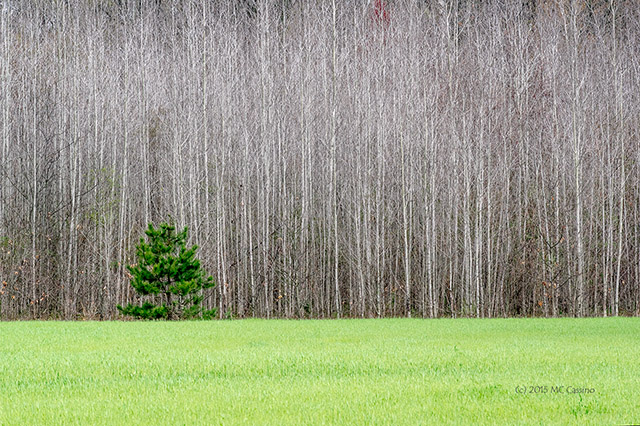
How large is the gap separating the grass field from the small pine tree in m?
3.70

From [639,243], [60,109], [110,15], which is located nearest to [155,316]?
[60,109]

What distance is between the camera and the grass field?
4926 mm

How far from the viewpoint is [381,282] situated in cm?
1758

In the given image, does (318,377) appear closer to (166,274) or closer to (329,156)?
(166,274)

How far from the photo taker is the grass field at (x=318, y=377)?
493cm

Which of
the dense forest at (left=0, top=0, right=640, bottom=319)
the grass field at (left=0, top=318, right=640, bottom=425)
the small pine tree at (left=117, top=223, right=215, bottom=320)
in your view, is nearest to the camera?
the grass field at (left=0, top=318, right=640, bottom=425)

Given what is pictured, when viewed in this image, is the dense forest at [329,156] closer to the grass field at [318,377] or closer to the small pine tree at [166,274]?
the small pine tree at [166,274]

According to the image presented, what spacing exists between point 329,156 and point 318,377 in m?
13.3

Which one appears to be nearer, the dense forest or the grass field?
the grass field

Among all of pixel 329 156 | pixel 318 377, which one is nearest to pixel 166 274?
pixel 329 156

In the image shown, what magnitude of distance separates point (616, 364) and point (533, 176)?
13685 millimetres

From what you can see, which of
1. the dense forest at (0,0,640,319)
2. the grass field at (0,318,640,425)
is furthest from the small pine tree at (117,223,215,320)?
the grass field at (0,318,640,425)

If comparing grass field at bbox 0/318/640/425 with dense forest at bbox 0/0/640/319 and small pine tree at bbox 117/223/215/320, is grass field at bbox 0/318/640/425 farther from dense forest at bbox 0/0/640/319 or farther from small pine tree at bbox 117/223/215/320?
dense forest at bbox 0/0/640/319

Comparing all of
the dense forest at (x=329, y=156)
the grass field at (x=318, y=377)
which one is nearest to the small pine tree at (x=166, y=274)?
the dense forest at (x=329, y=156)
